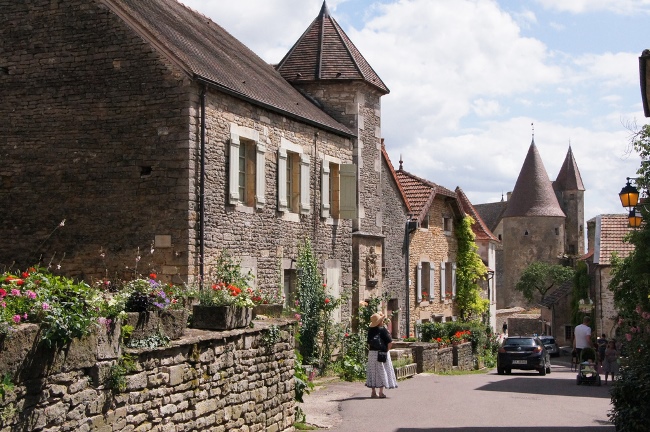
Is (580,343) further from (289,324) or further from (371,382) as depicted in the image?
(289,324)

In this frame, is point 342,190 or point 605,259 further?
point 605,259

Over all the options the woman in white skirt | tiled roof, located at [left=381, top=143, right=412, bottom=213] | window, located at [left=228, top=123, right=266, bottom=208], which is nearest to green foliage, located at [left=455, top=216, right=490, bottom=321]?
tiled roof, located at [left=381, top=143, right=412, bottom=213]

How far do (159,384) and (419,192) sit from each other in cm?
2537

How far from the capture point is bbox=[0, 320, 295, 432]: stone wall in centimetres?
676

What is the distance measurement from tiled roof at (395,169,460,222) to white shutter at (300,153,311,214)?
11388 mm

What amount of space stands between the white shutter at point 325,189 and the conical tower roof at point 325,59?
321 cm

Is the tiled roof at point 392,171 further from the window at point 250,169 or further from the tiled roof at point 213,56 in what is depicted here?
the window at point 250,169

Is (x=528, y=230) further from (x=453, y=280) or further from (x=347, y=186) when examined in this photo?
(x=347, y=186)

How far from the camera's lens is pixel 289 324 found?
1259cm

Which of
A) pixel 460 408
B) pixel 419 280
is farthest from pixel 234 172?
pixel 419 280

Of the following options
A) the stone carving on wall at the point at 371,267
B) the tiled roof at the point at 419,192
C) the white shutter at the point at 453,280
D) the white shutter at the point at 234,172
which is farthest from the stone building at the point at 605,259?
the white shutter at the point at 234,172

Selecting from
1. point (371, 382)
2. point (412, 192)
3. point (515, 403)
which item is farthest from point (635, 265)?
point (412, 192)

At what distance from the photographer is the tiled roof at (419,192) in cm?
3253

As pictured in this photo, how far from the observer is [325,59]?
81.3 feet
